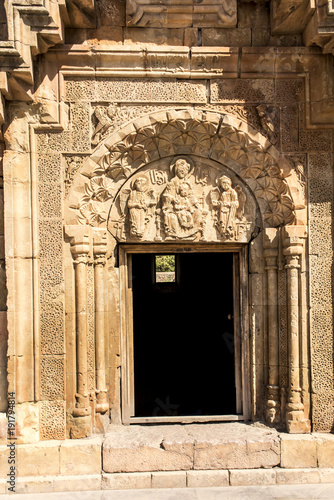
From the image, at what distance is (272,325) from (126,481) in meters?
2.35

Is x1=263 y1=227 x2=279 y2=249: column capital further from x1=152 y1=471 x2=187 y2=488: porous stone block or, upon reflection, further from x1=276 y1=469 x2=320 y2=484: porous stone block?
x1=152 y1=471 x2=187 y2=488: porous stone block

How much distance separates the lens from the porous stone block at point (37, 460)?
4809mm

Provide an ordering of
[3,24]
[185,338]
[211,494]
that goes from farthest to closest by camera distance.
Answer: [185,338], [211,494], [3,24]

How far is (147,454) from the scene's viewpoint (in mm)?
4914

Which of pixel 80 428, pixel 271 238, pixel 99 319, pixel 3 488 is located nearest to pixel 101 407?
pixel 80 428

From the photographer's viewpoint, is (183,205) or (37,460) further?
(183,205)

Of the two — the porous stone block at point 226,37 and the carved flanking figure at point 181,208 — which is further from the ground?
the porous stone block at point 226,37

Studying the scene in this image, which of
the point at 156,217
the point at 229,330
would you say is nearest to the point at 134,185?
Result: the point at 156,217

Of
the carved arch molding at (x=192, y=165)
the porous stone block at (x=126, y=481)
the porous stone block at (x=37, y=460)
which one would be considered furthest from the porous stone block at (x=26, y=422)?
the carved arch molding at (x=192, y=165)

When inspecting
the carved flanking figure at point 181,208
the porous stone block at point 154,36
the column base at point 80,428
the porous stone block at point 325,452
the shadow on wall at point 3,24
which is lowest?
the porous stone block at point 325,452

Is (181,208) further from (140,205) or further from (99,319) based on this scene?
(99,319)

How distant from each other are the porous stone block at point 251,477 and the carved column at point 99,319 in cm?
159

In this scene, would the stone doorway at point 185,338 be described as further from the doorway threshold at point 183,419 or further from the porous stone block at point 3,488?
the porous stone block at point 3,488

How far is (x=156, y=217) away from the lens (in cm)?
538
